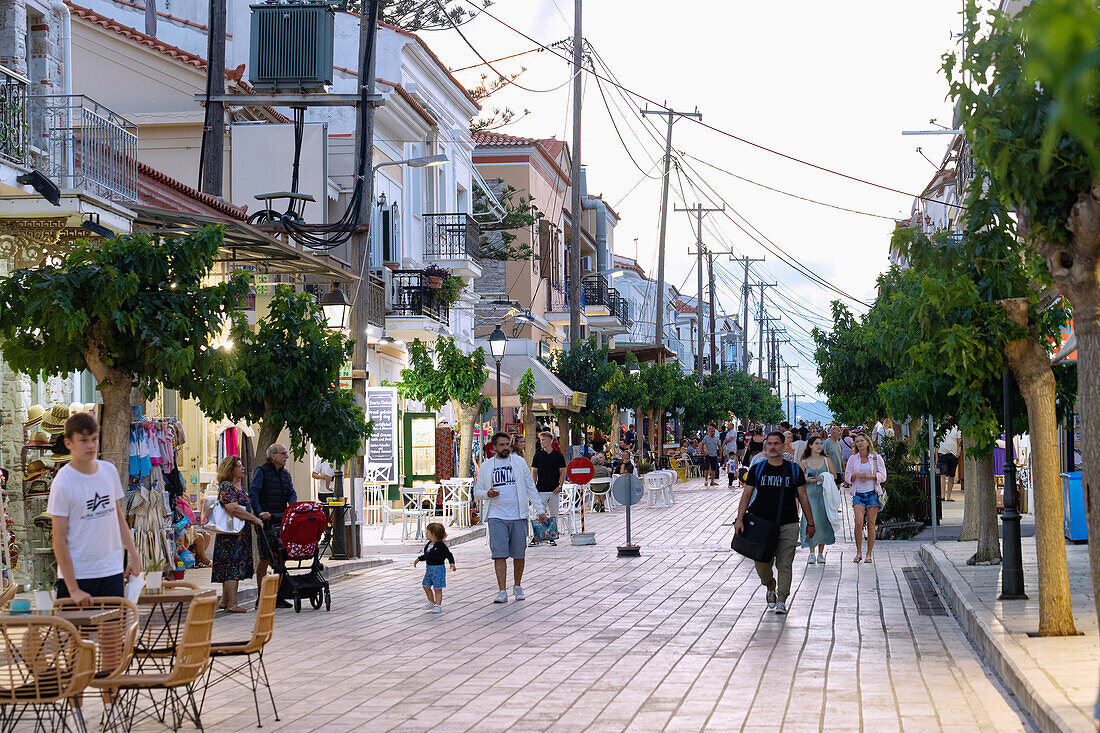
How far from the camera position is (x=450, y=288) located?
109 ft

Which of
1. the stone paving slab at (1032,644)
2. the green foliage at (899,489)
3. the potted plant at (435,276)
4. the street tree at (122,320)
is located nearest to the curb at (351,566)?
the street tree at (122,320)

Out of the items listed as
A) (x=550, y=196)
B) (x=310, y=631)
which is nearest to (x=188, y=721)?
(x=310, y=631)

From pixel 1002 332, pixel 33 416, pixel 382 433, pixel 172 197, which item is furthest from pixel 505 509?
pixel 382 433

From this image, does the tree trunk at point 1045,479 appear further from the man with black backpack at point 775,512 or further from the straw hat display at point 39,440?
the straw hat display at point 39,440

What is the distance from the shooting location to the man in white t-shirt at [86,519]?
7754 mm

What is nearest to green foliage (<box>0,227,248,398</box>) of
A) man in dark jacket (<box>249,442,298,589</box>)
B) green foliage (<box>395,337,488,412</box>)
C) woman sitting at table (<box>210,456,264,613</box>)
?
woman sitting at table (<box>210,456,264,613</box>)

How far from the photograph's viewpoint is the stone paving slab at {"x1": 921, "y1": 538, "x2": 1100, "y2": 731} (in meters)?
7.65

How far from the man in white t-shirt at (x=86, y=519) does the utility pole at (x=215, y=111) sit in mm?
11732

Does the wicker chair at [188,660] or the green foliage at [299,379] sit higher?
the green foliage at [299,379]

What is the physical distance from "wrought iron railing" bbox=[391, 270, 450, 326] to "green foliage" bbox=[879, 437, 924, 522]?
11.6 meters

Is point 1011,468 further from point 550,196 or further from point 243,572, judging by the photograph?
point 550,196

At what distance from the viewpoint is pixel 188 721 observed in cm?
833

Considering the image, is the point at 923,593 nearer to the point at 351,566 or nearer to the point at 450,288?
the point at 351,566

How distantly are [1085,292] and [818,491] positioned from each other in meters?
9.93
